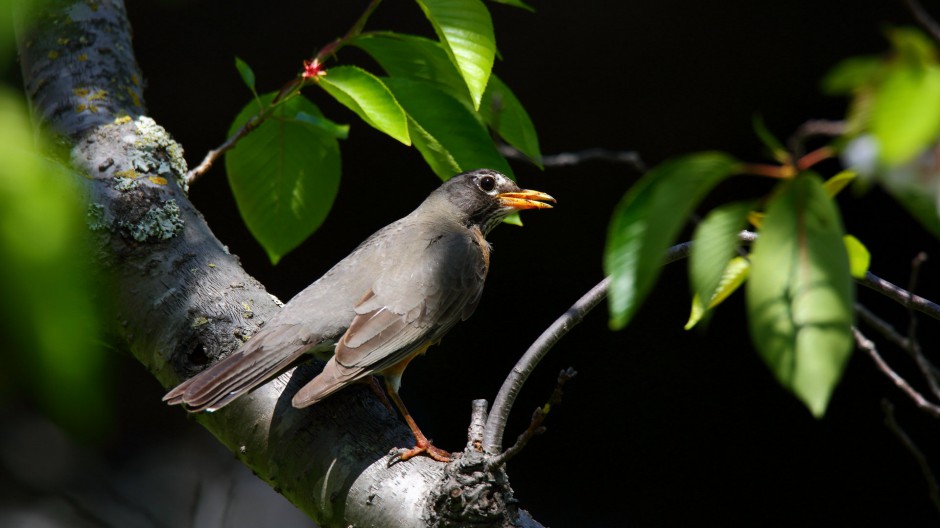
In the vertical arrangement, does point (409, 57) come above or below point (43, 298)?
above

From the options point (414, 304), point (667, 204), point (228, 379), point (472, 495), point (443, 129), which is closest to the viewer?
point (667, 204)

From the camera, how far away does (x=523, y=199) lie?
11.0 feet

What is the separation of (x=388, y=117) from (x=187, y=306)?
2.18ft

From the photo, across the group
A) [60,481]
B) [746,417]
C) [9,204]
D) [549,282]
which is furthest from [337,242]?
[9,204]

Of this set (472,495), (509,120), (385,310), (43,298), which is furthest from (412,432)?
(43,298)

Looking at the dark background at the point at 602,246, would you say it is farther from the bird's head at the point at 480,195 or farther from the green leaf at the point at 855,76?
the green leaf at the point at 855,76

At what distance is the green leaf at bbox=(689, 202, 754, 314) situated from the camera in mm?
970

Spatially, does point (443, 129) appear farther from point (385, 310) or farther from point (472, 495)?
point (472, 495)

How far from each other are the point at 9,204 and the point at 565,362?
12.7ft

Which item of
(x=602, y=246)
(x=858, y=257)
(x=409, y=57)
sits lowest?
(x=602, y=246)

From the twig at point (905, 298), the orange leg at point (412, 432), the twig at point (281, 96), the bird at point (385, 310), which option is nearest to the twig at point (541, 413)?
the orange leg at point (412, 432)

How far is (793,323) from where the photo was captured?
0.94 meters

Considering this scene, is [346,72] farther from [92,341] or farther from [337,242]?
[337,242]

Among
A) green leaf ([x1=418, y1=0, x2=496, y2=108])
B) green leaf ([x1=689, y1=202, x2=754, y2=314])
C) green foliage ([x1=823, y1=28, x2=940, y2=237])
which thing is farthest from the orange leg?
green foliage ([x1=823, y1=28, x2=940, y2=237])
